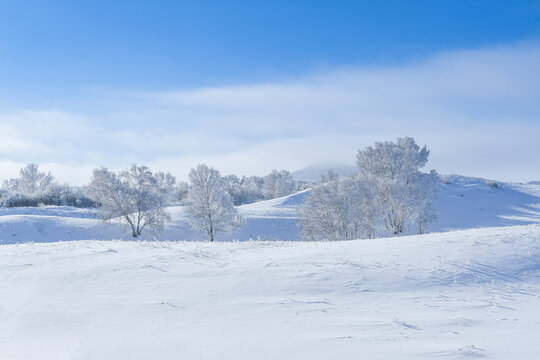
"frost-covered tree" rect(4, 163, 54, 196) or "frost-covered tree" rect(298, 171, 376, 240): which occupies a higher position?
"frost-covered tree" rect(4, 163, 54, 196)

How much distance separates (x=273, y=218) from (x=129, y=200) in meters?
20.9

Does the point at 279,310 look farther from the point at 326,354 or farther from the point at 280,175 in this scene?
the point at 280,175

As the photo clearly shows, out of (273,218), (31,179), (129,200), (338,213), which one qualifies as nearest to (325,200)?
(338,213)

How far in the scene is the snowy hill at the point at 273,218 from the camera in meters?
44.7

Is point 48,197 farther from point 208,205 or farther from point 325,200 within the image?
point 325,200

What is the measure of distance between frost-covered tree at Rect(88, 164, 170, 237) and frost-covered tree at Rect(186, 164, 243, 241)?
4.78 metres

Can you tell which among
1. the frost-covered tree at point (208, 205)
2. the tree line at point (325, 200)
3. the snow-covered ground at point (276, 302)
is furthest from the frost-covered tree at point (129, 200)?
the snow-covered ground at point (276, 302)

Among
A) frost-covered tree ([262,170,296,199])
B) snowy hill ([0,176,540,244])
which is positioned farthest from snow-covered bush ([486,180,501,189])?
frost-covered tree ([262,170,296,199])

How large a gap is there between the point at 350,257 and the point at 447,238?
224 inches

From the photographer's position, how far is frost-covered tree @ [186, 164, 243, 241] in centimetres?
4512

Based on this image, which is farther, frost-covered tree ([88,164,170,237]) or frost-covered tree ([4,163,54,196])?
frost-covered tree ([4,163,54,196])

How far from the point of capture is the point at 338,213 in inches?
1658

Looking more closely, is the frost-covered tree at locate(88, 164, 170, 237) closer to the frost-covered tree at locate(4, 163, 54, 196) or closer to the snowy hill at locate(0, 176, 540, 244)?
the snowy hill at locate(0, 176, 540, 244)

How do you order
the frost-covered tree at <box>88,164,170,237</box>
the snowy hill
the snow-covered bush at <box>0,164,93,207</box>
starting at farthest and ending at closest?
the snow-covered bush at <box>0,164,93,207</box>, the frost-covered tree at <box>88,164,170,237</box>, the snowy hill
